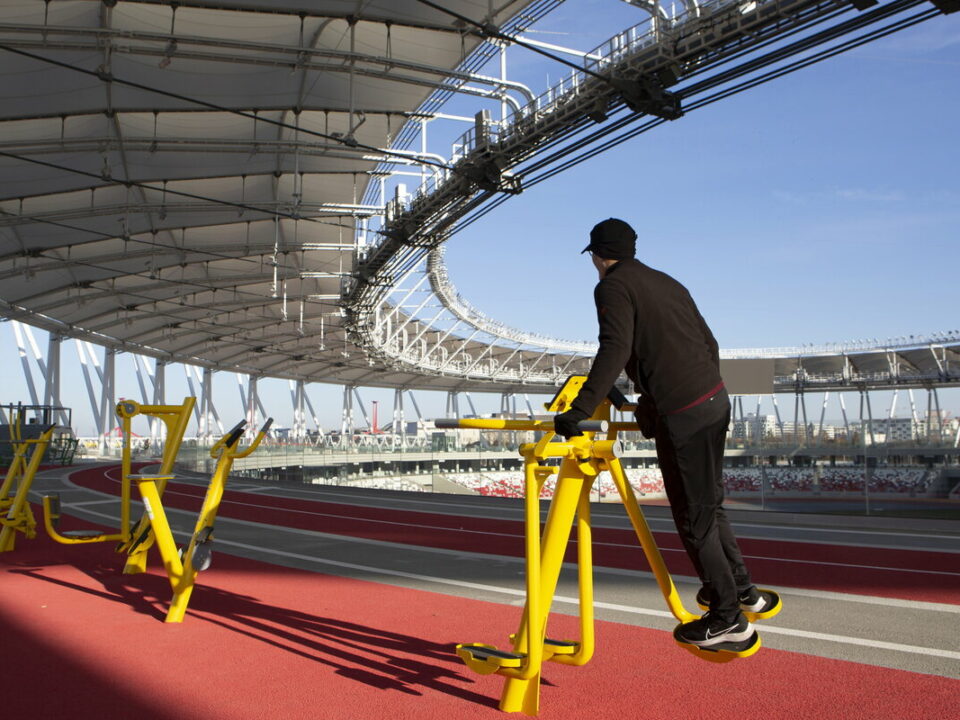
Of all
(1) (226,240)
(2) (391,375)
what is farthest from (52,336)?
(2) (391,375)

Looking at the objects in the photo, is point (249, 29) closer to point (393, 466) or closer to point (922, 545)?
point (922, 545)

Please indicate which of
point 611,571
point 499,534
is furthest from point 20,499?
point 611,571

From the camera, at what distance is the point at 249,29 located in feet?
60.6

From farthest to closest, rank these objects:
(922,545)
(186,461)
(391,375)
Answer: (391,375)
(186,461)
(922,545)

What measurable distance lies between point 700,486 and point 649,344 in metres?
0.62

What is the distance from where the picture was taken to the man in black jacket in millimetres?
3082

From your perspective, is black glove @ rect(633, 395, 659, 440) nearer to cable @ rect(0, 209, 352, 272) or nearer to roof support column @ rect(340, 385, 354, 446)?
cable @ rect(0, 209, 352, 272)

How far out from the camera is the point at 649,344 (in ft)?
10.6

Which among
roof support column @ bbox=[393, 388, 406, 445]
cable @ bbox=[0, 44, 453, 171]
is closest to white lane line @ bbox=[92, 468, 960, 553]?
cable @ bbox=[0, 44, 453, 171]

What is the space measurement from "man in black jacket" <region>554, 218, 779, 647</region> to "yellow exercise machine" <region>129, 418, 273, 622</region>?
132 inches

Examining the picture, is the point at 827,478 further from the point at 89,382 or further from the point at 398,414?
the point at 398,414

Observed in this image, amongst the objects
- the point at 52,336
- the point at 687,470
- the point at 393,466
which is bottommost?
the point at 393,466

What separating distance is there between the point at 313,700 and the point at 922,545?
26.1 feet

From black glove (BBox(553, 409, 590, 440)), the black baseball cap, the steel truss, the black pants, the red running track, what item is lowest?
the red running track
